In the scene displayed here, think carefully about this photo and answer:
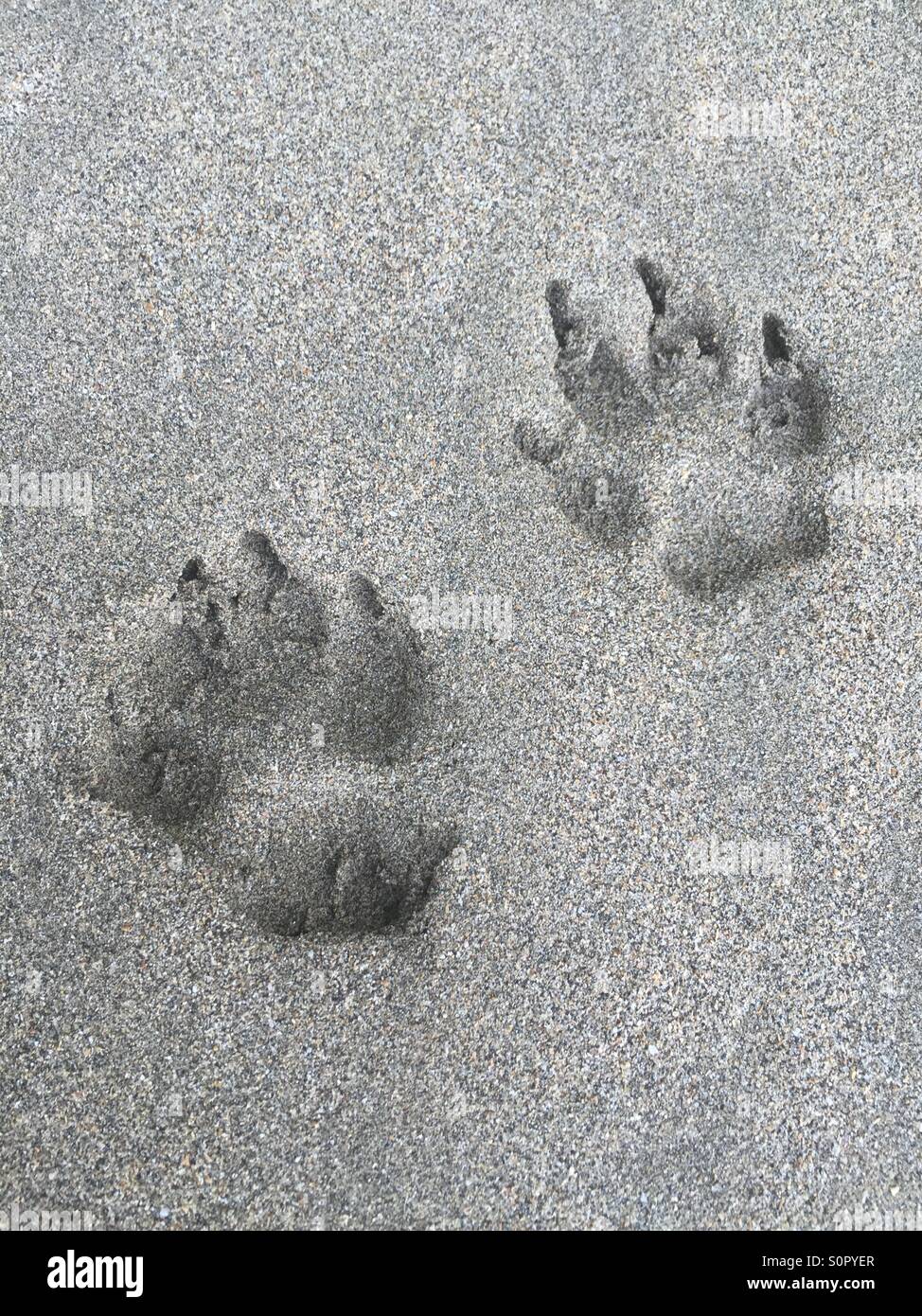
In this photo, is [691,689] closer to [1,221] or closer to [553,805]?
[553,805]

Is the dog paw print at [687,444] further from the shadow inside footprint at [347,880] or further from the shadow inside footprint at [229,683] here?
the shadow inside footprint at [347,880]

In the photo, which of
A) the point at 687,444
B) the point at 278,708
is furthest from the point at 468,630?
the point at 687,444

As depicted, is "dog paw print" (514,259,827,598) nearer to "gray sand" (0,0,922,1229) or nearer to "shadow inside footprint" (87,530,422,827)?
"gray sand" (0,0,922,1229)

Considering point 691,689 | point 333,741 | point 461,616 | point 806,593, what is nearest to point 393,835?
point 333,741

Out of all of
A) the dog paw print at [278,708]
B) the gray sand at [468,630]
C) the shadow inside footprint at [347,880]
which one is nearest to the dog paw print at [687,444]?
the gray sand at [468,630]

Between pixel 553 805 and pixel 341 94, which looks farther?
pixel 341 94

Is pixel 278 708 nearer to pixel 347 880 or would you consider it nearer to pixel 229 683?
pixel 229 683
